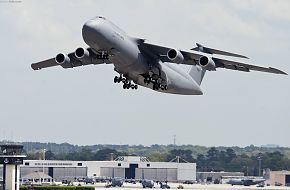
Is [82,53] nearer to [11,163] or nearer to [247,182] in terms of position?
[11,163]

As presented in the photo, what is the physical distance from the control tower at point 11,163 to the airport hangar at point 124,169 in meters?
91.8

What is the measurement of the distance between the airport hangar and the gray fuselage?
118m

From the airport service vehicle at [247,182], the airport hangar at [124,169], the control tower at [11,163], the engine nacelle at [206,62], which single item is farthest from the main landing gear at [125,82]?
the airport hangar at [124,169]

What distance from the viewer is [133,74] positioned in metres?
63.1

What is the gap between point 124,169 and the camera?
631 feet

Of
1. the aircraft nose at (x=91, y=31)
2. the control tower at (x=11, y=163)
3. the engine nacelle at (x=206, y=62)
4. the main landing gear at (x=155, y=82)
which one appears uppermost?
the aircraft nose at (x=91, y=31)

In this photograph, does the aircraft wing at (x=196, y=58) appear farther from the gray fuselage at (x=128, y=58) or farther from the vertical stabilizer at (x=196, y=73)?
the vertical stabilizer at (x=196, y=73)

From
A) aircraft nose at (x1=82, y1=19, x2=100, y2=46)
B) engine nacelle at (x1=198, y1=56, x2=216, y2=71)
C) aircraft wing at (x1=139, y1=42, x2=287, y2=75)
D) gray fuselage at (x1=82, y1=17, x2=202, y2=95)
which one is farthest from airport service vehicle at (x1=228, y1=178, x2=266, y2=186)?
aircraft nose at (x1=82, y1=19, x2=100, y2=46)

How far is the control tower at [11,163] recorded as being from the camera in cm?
8950

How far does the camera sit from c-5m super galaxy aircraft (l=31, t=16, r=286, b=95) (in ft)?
189

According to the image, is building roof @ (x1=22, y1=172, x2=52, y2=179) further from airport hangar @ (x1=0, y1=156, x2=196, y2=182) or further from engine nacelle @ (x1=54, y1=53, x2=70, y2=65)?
engine nacelle @ (x1=54, y1=53, x2=70, y2=65)

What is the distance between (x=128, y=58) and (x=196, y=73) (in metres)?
19.4

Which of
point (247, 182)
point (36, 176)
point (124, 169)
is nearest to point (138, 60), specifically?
point (247, 182)

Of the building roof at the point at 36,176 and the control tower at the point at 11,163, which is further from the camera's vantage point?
the building roof at the point at 36,176
